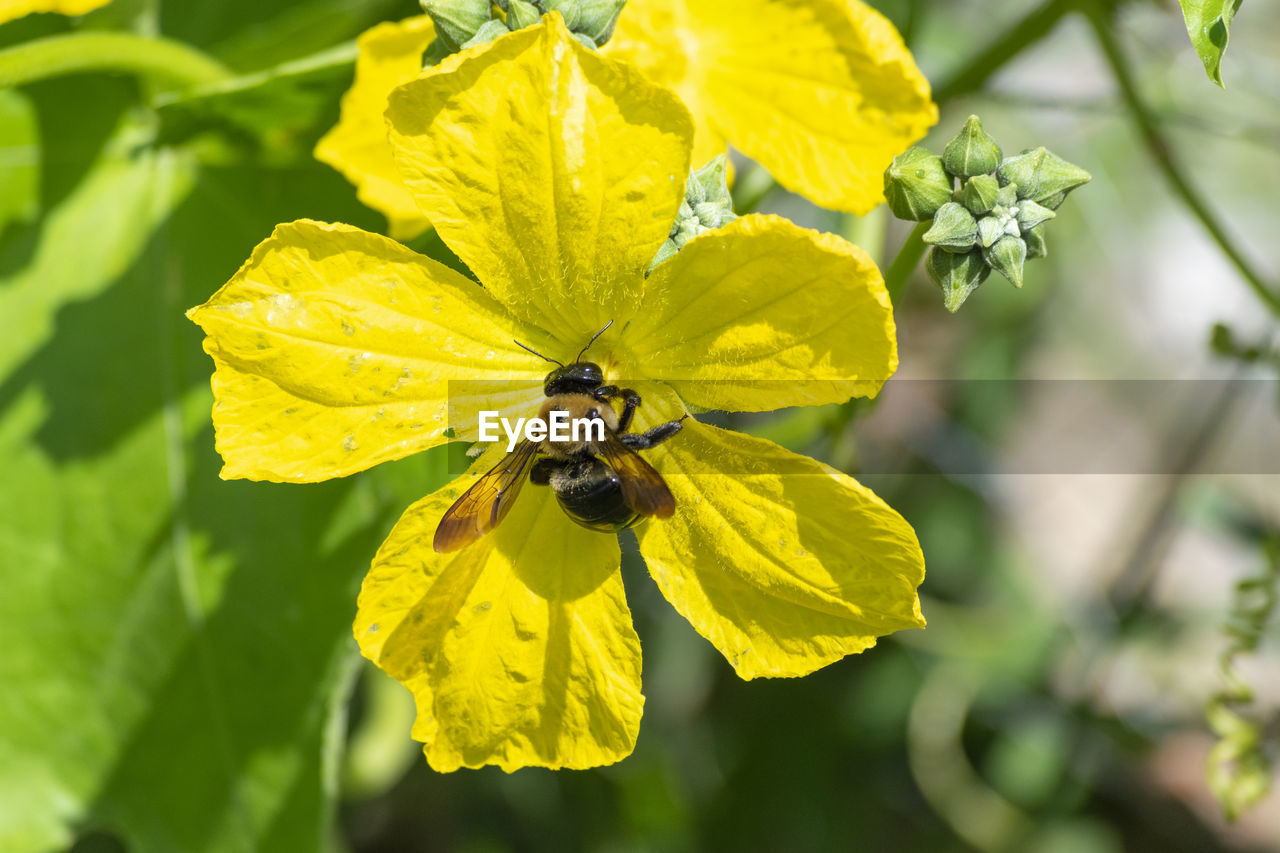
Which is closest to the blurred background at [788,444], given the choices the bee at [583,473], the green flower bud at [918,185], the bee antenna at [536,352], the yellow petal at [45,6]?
the yellow petal at [45,6]

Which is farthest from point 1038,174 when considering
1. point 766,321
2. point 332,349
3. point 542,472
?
point 332,349

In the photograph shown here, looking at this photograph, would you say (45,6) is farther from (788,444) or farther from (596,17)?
(788,444)

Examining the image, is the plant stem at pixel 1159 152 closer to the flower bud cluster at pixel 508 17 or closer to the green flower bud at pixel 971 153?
the green flower bud at pixel 971 153

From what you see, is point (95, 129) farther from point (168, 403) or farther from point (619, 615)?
point (619, 615)

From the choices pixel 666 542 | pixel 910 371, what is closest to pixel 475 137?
pixel 666 542

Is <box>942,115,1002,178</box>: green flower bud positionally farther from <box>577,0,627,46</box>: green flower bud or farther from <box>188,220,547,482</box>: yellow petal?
<box>188,220,547,482</box>: yellow petal

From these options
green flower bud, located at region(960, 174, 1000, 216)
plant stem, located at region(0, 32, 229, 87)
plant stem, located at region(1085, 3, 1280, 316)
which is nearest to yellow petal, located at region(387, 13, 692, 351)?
green flower bud, located at region(960, 174, 1000, 216)
